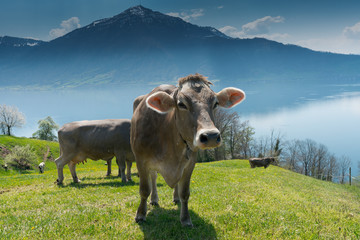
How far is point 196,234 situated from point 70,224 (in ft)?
10.0

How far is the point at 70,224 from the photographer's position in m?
6.18

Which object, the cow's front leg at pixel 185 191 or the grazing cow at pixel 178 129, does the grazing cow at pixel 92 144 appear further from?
the cow's front leg at pixel 185 191

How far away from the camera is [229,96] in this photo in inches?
216

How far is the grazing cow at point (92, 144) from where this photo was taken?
538 inches

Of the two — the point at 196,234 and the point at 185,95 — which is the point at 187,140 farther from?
the point at 196,234

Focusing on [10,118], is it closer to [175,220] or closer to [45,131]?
[45,131]

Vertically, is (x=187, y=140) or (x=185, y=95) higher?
(x=185, y=95)

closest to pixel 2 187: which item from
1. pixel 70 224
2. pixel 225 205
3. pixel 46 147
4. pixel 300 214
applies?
pixel 70 224

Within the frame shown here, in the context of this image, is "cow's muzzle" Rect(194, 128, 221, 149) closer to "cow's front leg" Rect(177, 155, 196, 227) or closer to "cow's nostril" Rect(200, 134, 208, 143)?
"cow's nostril" Rect(200, 134, 208, 143)

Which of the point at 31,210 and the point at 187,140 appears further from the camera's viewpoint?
the point at 31,210

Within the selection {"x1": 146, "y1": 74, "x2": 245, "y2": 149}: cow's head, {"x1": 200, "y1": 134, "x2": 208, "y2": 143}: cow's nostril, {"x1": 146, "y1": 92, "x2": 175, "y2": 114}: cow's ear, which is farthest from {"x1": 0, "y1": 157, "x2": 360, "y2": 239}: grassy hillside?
{"x1": 146, "y1": 92, "x2": 175, "y2": 114}: cow's ear

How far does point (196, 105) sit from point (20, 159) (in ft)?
177

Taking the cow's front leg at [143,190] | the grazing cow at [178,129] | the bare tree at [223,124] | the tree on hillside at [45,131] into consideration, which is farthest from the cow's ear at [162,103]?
the tree on hillside at [45,131]

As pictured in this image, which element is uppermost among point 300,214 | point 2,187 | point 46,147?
point 300,214
